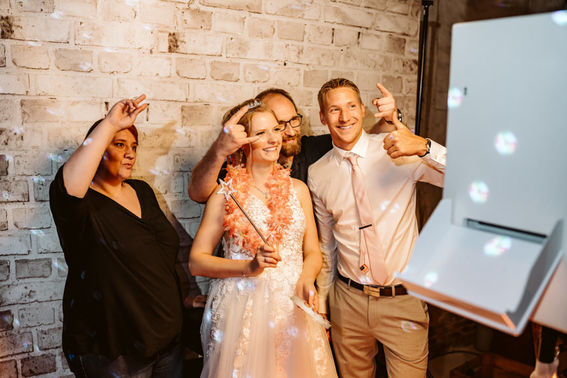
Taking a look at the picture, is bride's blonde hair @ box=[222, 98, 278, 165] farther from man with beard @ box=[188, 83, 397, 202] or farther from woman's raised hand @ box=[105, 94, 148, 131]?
woman's raised hand @ box=[105, 94, 148, 131]

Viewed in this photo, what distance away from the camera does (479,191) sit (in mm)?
724

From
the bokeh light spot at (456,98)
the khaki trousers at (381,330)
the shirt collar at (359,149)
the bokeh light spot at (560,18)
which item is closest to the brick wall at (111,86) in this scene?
the shirt collar at (359,149)

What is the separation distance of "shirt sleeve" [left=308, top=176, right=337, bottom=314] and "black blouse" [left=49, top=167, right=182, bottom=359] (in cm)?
67

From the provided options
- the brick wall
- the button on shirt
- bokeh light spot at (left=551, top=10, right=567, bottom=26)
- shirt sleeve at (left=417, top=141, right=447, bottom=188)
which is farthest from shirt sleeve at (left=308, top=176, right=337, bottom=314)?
bokeh light spot at (left=551, top=10, right=567, bottom=26)

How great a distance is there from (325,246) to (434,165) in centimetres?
58

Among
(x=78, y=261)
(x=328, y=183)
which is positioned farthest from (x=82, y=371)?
(x=328, y=183)

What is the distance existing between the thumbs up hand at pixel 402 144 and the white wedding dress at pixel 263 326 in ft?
1.52

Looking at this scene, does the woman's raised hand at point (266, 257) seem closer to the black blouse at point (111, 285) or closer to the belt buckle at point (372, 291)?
the black blouse at point (111, 285)

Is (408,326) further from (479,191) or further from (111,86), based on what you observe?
(111,86)

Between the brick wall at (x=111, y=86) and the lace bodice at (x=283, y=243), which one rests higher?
the brick wall at (x=111, y=86)

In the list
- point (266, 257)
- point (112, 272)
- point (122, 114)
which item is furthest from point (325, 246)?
point (122, 114)

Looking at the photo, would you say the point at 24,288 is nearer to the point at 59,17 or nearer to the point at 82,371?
the point at 82,371

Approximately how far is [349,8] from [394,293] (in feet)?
4.85

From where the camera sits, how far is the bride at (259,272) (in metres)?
1.57
